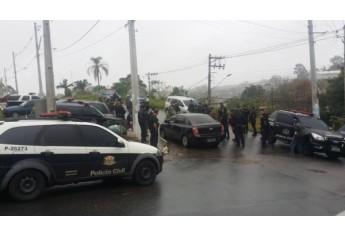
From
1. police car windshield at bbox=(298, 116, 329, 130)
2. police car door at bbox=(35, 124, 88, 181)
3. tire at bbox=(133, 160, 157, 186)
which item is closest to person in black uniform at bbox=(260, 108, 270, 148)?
police car windshield at bbox=(298, 116, 329, 130)

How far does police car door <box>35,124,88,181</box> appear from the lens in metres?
7.30

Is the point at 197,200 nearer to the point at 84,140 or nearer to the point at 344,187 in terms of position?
the point at 84,140

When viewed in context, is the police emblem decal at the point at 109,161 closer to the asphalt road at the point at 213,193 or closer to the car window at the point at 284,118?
the asphalt road at the point at 213,193

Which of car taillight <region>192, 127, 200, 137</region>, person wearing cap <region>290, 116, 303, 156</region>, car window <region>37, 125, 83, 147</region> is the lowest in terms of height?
person wearing cap <region>290, 116, 303, 156</region>

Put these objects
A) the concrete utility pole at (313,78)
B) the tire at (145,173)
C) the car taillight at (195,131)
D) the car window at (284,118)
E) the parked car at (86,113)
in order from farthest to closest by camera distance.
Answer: the concrete utility pole at (313,78), the parked car at (86,113), the car window at (284,118), the car taillight at (195,131), the tire at (145,173)

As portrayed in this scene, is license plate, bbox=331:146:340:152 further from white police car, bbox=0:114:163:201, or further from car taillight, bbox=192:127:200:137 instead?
white police car, bbox=0:114:163:201

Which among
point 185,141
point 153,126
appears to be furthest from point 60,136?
point 185,141

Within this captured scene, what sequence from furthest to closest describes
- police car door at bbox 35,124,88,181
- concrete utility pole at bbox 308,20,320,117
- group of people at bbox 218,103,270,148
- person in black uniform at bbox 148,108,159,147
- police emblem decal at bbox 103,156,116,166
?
concrete utility pole at bbox 308,20,320,117
group of people at bbox 218,103,270,148
person in black uniform at bbox 148,108,159,147
police emblem decal at bbox 103,156,116,166
police car door at bbox 35,124,88,181

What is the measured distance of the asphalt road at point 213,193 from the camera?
6.84 m

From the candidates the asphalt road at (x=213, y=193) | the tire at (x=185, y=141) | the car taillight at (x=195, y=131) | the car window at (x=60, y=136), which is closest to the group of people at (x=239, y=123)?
the car taillight at (x=195, y=131)

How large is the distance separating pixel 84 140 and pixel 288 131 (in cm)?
1037

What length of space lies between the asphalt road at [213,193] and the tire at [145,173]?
17 cm

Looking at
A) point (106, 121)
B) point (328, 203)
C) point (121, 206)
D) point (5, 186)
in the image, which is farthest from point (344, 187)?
point (106, 121)

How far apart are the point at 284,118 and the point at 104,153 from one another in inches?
405
